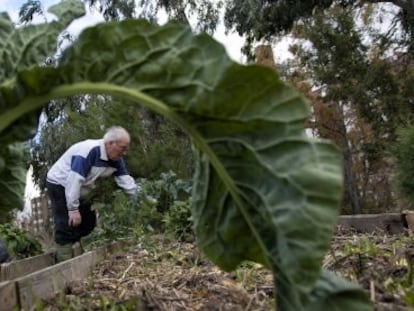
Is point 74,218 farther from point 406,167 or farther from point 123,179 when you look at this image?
point 406,167

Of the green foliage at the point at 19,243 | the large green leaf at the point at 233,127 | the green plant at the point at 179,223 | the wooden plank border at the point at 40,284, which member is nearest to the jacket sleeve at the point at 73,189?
the green plant at the point at 179,223

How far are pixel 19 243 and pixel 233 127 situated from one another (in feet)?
18.1

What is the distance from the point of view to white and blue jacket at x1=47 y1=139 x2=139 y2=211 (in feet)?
17.6

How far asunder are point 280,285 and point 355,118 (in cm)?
2036

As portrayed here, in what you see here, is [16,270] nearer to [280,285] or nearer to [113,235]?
[113,235]

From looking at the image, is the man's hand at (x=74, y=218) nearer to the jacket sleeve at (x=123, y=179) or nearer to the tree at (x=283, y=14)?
the jacket sleeve at (x=123, y=179)

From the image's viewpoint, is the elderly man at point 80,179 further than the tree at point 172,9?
No

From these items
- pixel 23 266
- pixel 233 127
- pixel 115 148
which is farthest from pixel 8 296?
pixel 115 148

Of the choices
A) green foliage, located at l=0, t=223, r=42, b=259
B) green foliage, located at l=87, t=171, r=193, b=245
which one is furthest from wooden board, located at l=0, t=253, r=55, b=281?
green foliage, located at l=0, t=223, r=42, b=259

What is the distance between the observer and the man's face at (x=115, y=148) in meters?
5.37

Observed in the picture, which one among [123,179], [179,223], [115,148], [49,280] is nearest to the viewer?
[49,280]

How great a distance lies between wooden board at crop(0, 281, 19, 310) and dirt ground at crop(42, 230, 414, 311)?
0.11 m

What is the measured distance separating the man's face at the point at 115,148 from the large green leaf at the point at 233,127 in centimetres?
381

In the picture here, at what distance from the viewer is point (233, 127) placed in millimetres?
1324
